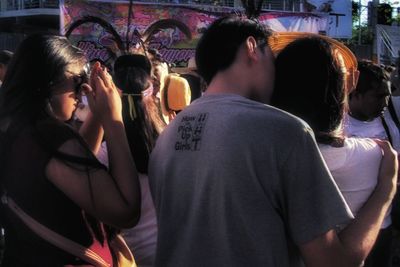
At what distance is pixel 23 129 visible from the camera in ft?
5.71

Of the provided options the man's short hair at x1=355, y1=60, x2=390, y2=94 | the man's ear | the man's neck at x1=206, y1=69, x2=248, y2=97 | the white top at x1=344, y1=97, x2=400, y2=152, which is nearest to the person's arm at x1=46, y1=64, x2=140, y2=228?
the man's neck at x1=206, y1=69, x2=248, y2=97

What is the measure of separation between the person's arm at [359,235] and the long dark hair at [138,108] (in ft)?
3.04

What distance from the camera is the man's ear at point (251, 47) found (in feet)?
5.18

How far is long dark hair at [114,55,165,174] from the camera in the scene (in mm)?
2215

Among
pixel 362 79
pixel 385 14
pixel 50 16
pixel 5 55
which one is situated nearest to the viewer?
pixel 362 79

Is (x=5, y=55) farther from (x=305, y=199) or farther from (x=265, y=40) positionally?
(x=305, y=199)

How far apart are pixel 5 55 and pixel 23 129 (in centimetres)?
390

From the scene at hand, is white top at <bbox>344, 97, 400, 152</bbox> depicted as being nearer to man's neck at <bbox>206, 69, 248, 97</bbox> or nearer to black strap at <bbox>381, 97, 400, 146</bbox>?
black strap at <bbox>381, 97, 400, 146</bbox>

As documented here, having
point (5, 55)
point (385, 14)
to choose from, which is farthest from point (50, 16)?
point (385, 14)

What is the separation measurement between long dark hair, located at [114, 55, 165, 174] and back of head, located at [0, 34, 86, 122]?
50 centimetres

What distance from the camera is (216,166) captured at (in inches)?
58.1

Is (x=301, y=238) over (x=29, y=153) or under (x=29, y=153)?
under

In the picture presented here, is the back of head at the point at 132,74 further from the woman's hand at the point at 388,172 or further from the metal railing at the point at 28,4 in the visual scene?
the metal railing at the point at 28,4

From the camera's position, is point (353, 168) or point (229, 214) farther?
point (353, 168)
